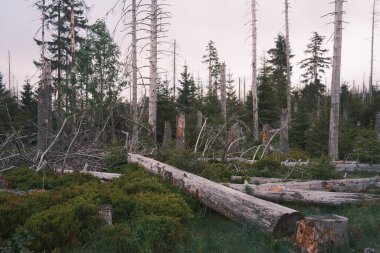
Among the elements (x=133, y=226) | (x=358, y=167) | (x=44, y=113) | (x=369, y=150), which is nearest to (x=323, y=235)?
(x=133, y=226)

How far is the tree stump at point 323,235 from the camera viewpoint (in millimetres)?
4621

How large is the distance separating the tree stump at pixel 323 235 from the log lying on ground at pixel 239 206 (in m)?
0.48

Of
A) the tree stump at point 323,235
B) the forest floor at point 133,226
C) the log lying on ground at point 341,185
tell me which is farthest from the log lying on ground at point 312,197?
the tree stump at point 323,235

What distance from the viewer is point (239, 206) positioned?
19.7 ft

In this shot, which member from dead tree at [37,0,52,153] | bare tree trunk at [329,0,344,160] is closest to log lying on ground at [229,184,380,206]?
dead tree at [37,0,52,153]

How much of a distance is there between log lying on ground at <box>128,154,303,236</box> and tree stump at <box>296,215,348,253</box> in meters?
0.48

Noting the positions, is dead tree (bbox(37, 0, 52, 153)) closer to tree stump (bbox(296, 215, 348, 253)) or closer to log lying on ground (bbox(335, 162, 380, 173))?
tree stump (bbox(296, 215, 348, 253))

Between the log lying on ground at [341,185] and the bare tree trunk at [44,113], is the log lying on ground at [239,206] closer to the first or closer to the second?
the log lying on ground at [341,185]

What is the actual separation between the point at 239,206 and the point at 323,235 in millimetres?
1602

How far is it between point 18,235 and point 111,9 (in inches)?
634

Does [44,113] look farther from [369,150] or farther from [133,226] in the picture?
[369,150]

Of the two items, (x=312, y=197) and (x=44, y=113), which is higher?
(x=44, y=113)

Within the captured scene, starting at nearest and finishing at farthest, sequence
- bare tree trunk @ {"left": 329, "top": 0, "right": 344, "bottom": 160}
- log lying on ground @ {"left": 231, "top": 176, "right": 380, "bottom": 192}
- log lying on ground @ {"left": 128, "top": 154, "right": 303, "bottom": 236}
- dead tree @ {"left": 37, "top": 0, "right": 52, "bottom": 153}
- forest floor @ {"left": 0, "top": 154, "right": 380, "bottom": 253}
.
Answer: forest floor @ {"left": 0, "top": 154, "right": 380, "bottom": 253}, log lying on ground @ {"left": 128, "top": 154, "right": 303, "bottom": 236}, log lying on ground @ {"left": 231, "top": 176, "right": 380, "bottom": 192}, dead tree @ {"left": 37, "top": 0, "right": 52, "bottom": 153}, bare tree trunk @ {"left": 329, "top": 0, "right": 344, "bottom": 160}

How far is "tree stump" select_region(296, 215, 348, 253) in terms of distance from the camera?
4.62m
